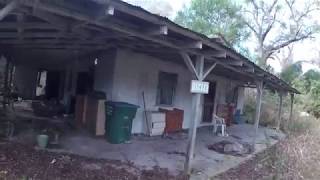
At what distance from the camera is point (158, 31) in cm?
622

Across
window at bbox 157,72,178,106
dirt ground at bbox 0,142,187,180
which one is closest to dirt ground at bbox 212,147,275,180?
dirt ground at bbox 0,142,187,180

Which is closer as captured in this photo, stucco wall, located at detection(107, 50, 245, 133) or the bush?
the bush

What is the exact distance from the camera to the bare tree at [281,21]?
3428cm

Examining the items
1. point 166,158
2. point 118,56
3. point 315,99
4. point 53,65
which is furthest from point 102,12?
point 315,99

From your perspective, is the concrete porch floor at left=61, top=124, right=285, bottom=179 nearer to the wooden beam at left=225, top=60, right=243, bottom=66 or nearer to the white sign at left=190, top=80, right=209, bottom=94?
the white sign at left=190, top=80, right=209, bottom=94

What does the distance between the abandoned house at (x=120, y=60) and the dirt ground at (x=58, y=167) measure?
3.97 ft

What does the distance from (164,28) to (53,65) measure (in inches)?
389

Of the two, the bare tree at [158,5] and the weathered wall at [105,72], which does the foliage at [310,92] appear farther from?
the bare tree at [158,5]

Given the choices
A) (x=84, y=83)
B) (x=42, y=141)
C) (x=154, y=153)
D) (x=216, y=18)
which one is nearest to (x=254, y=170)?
(x=154, y=153)

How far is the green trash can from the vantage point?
9.52 m

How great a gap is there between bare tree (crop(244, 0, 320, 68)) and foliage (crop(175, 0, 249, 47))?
5.46ft

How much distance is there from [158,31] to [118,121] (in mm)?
3837

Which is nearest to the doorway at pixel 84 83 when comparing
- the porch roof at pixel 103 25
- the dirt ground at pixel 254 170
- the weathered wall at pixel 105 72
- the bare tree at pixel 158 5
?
the weathered wall at pixel 105 72

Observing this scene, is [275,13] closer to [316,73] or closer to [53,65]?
[316,73]
